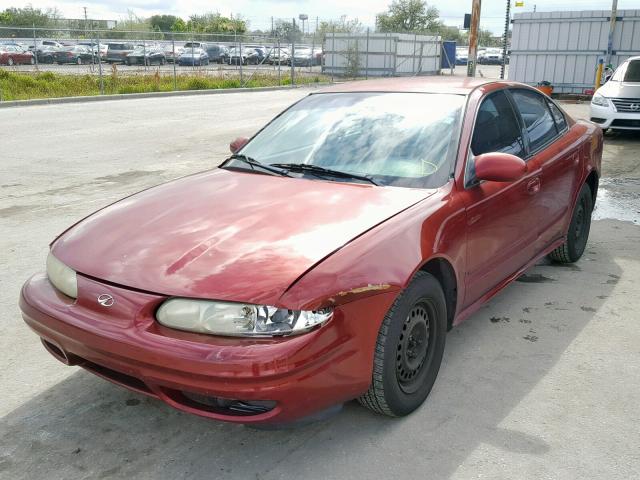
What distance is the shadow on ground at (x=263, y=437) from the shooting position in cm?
264

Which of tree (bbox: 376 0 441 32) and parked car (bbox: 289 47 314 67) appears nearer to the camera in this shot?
parked car (bbox: 289 47 314 67)

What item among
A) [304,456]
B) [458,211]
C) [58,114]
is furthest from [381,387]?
[58,114]

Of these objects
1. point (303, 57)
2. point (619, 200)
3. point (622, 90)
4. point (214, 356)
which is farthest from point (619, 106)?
point (303, 57)

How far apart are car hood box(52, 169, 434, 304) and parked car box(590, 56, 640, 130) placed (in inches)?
403

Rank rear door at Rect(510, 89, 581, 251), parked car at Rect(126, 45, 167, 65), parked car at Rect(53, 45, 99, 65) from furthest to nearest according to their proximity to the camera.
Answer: parked car at Rect(126, 45, 167, 65) < parked car at Rect(53, 45, 99, 65) < rear door at Rect(510, 89, 581, 251)

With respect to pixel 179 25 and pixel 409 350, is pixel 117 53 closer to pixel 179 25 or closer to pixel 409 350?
pixel 409 350

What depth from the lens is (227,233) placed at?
282 centimetres

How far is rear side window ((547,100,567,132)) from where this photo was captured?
489 centimetres

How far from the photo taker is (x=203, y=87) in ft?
82.1

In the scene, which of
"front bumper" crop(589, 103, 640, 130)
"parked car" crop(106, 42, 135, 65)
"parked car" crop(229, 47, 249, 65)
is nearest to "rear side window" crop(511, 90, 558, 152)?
"front bumper" crop(589, 103, 640, 130)

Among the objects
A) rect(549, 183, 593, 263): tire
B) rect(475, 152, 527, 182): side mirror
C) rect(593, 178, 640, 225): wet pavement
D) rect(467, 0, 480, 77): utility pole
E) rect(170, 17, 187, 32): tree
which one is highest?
rect(170, 17, 187, 32): tree

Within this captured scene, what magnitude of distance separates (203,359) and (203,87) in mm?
23931

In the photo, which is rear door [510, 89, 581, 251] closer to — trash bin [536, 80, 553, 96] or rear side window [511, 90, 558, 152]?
rear side window [511, 90, 558, 152]

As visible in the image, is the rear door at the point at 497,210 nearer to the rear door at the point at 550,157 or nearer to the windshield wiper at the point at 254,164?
the rear door at the point at 550,157
